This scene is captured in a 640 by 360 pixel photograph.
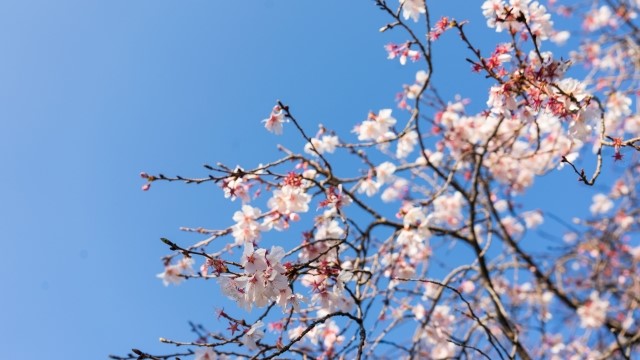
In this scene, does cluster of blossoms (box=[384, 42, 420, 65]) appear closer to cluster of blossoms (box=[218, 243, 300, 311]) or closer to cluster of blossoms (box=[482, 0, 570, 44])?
cluster of blossoms (box=[482, 0, 570, 44])

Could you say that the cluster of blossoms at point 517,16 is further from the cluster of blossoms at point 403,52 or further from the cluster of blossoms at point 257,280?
the cluster of blossoms at point 257,280

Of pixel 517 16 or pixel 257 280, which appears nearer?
pixel 257 280

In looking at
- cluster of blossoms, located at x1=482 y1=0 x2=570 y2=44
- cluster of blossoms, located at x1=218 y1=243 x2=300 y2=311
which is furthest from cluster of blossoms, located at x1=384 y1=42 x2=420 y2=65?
cluster of blossoms, located at x1=218 y1=243 x2=300 y2=311


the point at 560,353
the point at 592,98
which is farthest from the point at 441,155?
the point at 560,353

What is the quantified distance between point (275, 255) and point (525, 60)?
1421 millimetres

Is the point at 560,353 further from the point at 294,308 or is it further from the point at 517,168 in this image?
the point at 294,308

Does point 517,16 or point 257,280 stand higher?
point 517,16

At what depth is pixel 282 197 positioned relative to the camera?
8.64ft

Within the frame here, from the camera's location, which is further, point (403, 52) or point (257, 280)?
point (403, 52)

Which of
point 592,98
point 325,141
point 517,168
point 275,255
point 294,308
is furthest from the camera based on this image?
point 517,168

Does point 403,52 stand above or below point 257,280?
above

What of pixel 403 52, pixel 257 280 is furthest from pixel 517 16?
pixel 257 280

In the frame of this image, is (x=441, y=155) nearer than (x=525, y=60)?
No

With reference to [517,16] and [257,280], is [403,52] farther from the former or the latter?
[257,280]
